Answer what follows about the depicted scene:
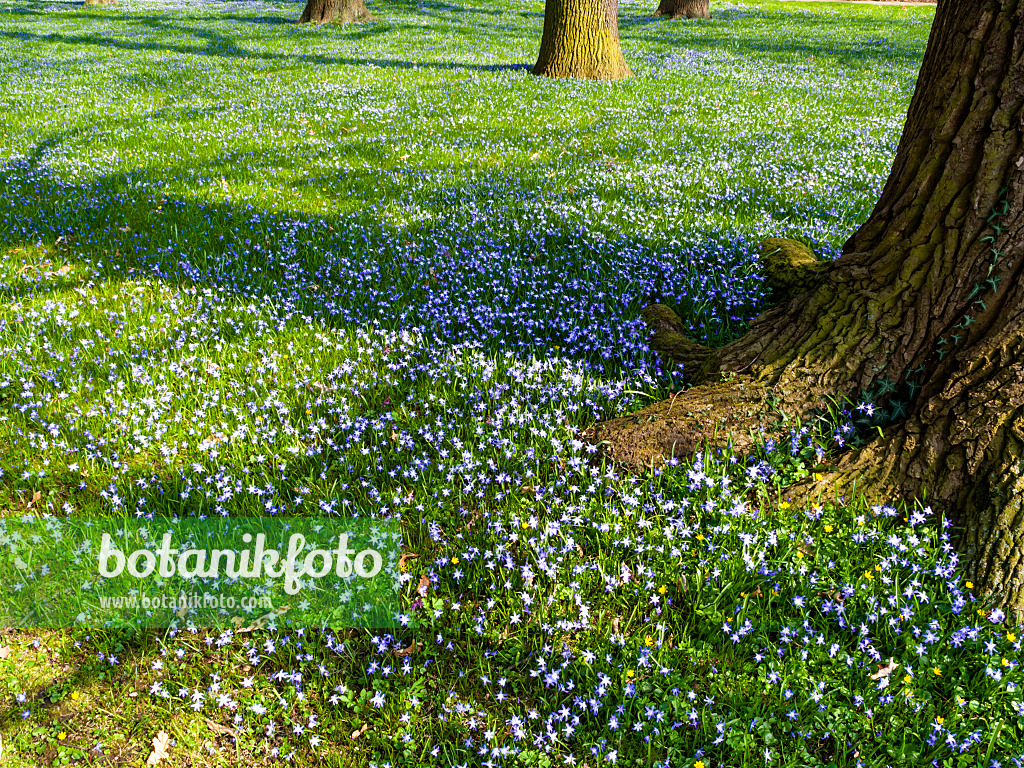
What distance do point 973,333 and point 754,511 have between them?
4.54ft

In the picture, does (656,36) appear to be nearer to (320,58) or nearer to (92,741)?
(320,58)

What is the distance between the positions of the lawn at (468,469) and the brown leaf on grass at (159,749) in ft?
0.18

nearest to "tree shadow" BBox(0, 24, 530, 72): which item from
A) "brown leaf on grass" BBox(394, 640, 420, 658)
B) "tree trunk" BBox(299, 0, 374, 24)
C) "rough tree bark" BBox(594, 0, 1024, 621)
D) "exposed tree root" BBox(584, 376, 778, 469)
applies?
"tree trunk" BBox(299, 0, 374, 24)

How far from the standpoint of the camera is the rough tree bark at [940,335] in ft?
9.85

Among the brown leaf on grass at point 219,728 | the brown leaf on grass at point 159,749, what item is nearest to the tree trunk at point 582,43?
the brown leaf on grass at point 219,728

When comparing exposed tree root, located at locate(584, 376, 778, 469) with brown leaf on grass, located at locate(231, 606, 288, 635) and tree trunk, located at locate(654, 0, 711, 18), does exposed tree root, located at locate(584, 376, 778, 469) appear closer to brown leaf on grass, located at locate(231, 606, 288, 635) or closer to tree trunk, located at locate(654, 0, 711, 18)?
brown leaf on grass, located at locate(231, 606, 288, 635)

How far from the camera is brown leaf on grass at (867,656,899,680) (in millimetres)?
2662

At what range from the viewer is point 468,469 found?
377 cm

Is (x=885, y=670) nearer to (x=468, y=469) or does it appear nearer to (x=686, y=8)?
(x=468, y=469)

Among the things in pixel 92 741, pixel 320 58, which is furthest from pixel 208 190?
pixel 320 58

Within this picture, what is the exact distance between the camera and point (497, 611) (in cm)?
306

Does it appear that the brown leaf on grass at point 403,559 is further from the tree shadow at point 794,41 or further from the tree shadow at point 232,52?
the tree shadow at point 794,41

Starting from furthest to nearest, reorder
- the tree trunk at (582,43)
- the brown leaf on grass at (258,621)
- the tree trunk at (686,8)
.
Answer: the tree trunk at (686,8), the tree trunk at (582,43), the brown leaf on grass at (258,621)

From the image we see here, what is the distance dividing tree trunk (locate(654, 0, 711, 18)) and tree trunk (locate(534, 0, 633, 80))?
15.0m
